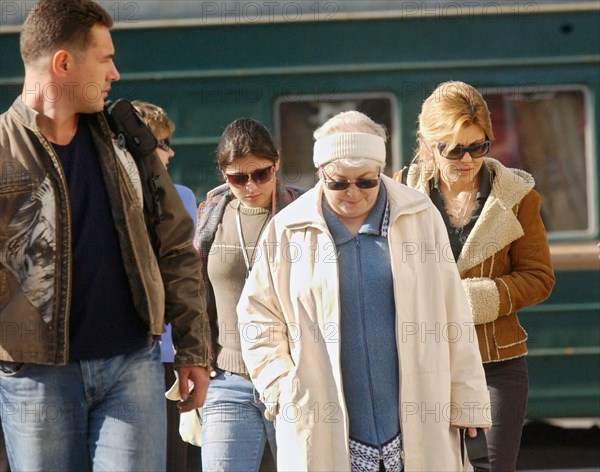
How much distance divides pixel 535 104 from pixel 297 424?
3.95 metres

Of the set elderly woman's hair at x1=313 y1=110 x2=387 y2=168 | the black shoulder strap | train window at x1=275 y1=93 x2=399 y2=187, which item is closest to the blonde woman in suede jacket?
elderly woman's hair at x1=313 y1=110 x2=387 y2=168

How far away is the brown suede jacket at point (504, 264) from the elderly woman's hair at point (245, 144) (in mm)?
561

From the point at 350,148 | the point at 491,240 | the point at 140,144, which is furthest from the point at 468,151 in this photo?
the point at 140,144

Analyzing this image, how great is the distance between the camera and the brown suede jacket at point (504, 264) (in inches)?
169

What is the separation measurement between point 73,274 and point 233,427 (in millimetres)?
1400

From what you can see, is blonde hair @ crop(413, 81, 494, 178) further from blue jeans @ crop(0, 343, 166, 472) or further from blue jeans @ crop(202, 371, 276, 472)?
blue jeans @ crop(0, 343, 166, 472)

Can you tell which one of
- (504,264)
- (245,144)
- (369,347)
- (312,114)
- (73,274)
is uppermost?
(312,114)

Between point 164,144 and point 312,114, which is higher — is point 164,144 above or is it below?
below

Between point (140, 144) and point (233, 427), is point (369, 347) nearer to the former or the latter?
point (140, 144)

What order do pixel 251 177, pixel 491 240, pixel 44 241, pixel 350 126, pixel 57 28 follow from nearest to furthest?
pixel 44 241 < pixel 57 28 < pixel 350 126 < pixel 491 240 < pixel 251 177

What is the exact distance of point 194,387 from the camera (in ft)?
11.4

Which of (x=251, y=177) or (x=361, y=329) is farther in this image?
(x=251, y=177)

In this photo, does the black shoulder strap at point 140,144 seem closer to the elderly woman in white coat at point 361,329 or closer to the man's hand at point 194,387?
the man's hand at point 194,387

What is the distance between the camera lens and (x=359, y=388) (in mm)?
3578
